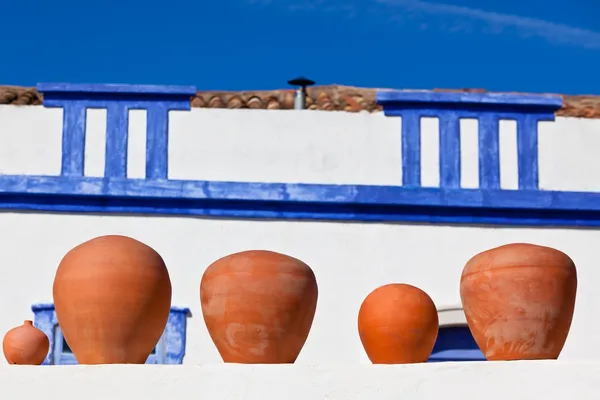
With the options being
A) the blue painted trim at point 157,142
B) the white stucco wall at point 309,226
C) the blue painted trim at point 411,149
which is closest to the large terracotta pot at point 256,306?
the white stucco wall at point 309,226

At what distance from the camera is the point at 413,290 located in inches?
220

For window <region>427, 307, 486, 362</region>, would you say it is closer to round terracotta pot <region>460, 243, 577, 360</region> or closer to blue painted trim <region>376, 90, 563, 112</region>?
blue painted trim <region>376, 90, 563, 112</region>

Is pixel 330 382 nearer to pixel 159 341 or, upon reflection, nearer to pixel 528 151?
pixel 159 341

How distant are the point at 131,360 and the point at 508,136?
5388mm

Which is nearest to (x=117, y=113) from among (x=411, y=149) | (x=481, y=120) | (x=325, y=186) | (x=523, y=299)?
(x=325, y=186)

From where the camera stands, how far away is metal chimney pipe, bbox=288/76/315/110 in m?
9.88

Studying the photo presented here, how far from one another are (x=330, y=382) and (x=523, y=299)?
0.95m

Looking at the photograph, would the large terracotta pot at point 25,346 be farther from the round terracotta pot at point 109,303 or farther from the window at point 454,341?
the window at point 454,341

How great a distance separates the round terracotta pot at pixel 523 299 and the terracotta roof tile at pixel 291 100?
475cm

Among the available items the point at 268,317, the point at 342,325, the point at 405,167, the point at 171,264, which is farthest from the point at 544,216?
the point at 268,317

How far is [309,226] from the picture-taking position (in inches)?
353

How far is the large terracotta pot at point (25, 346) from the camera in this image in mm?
6914

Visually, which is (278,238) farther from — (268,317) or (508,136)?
(268,317)

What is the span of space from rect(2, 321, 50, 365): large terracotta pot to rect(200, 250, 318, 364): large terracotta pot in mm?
2538
